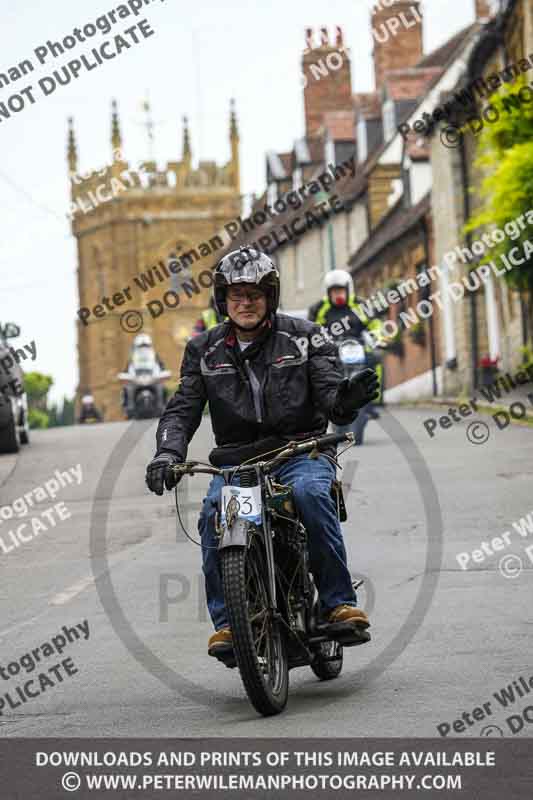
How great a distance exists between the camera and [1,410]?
25219mm

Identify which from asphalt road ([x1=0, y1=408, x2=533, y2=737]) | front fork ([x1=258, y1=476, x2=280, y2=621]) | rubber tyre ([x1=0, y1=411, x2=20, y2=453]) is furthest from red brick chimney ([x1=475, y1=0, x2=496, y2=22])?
front fork ([x1=258, y1=476, x2=280, y2=621])

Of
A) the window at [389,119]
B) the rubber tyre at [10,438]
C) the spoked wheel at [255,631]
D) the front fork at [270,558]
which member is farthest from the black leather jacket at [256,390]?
the window at [389,119]

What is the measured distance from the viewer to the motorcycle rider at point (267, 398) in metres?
6.86

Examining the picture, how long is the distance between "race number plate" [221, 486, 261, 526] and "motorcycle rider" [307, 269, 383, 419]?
12.7m

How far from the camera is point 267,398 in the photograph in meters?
6.97

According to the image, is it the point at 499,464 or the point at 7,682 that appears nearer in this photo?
the point at 7,682

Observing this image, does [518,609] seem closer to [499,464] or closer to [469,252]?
[499,464]

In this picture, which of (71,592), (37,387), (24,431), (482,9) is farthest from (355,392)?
(37,387)

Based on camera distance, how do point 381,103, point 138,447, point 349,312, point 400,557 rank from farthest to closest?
point 381,103
point 138,447
point 349,312
point 400,557

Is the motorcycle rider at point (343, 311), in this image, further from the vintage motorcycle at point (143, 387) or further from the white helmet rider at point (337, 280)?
the vintage motorcycle at point (143, 387)

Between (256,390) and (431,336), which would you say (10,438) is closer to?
(256,390)

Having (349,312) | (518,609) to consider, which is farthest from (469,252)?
(518,609)

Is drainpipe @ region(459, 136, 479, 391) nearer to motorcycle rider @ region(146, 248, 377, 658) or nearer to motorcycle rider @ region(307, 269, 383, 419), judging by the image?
motorcycle rider @ region(307, 269, 383, 419)

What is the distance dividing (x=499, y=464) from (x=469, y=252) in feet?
67.0
